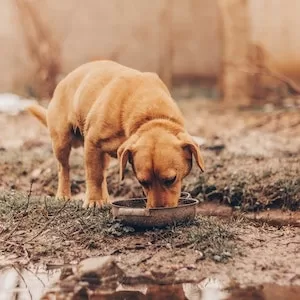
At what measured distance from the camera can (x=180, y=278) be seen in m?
4.93

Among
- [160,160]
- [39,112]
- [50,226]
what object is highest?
[160,160]

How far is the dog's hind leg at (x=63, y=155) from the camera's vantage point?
7.31 meters

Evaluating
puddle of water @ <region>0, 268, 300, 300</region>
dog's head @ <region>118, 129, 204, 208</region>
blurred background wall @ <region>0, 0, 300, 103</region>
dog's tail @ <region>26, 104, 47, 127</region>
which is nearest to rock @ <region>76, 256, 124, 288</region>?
puddle of water @ <region>0, 268, 300, 300</region>

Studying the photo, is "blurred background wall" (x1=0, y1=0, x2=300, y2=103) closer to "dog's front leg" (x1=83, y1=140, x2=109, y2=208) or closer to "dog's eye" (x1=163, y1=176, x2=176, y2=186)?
"dog's front leg" (x1=83, y1=140, x2=109, y2=208)

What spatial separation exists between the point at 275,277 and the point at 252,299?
52 centimetres

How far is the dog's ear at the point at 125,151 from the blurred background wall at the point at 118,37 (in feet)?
30.9

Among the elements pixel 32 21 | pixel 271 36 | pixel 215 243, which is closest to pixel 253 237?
pixel 215 243

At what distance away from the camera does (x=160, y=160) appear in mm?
5641

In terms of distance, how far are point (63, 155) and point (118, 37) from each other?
9120 millimetres

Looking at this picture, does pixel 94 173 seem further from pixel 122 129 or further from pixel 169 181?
pixel 169 181

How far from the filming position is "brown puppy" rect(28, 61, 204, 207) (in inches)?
225

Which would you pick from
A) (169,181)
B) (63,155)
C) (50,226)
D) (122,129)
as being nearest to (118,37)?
(63,155)

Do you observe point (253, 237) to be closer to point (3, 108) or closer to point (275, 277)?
point (275, 277)

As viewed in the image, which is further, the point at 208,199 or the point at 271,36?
the point at 271,36
